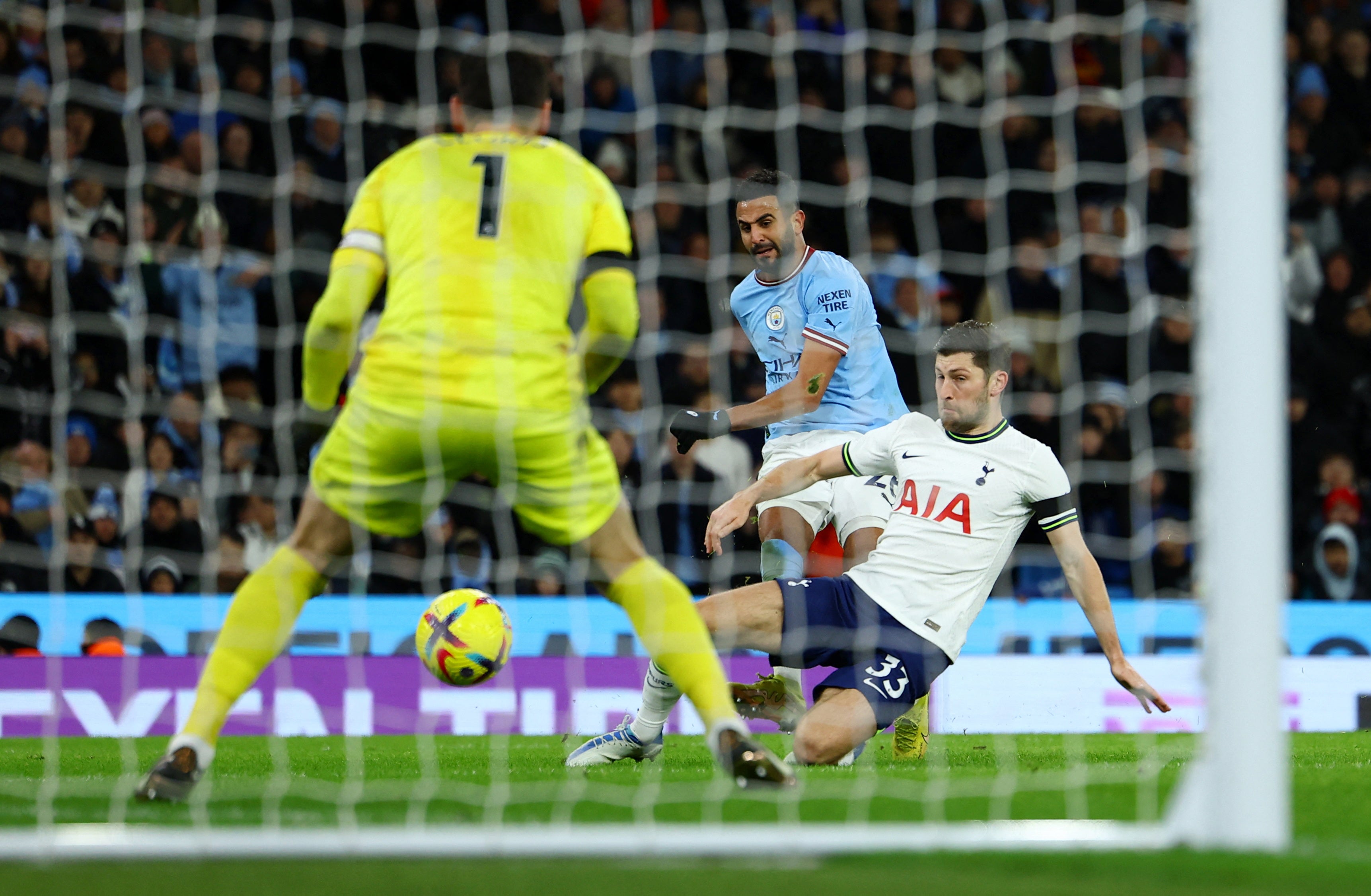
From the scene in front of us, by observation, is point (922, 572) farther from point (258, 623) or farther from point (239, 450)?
point (239, 450)

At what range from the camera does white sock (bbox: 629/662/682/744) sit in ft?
16.6

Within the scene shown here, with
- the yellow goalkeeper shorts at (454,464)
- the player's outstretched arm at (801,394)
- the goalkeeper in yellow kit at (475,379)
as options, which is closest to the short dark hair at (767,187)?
the player's outstretched arm at (801,394)

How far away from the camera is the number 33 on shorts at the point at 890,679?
4836mm

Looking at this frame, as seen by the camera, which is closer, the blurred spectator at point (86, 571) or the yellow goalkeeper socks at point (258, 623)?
the yellow goalkeeper socks at point (258, 623)

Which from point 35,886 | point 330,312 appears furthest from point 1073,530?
point 35,886

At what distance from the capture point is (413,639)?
25.1 feet

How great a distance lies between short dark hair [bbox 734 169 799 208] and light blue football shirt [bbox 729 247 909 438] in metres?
0.26

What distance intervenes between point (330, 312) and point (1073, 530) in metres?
2.35

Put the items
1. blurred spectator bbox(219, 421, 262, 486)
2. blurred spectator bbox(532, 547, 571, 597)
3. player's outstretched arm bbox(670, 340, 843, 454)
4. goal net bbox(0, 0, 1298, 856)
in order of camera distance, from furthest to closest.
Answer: blurred spectator bbox(219, 421, 262, 486)
blurred spectator bbox(532, 547, 571, 597)
goal net bbox(0, 0, 1298, 856)
player's outstretched arm bbox(670, 340, 843, 454)

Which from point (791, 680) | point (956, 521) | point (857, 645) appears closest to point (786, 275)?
point (956, 521)

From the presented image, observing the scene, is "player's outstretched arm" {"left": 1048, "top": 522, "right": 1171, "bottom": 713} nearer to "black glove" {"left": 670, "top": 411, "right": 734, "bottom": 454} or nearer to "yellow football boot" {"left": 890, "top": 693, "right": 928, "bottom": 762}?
"yellow football boot" {"left": 890, "top": 693, "right": 928, "bottom": 762}

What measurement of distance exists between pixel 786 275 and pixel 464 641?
1.85m

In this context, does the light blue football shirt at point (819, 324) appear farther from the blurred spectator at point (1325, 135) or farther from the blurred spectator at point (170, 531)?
the blurred spectator at point (1325, 135)

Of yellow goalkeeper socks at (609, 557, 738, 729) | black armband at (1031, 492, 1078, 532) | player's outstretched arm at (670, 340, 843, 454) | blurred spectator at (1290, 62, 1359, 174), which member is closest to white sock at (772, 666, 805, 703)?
player's outstretched arm at (670, 340, 843, 454)
